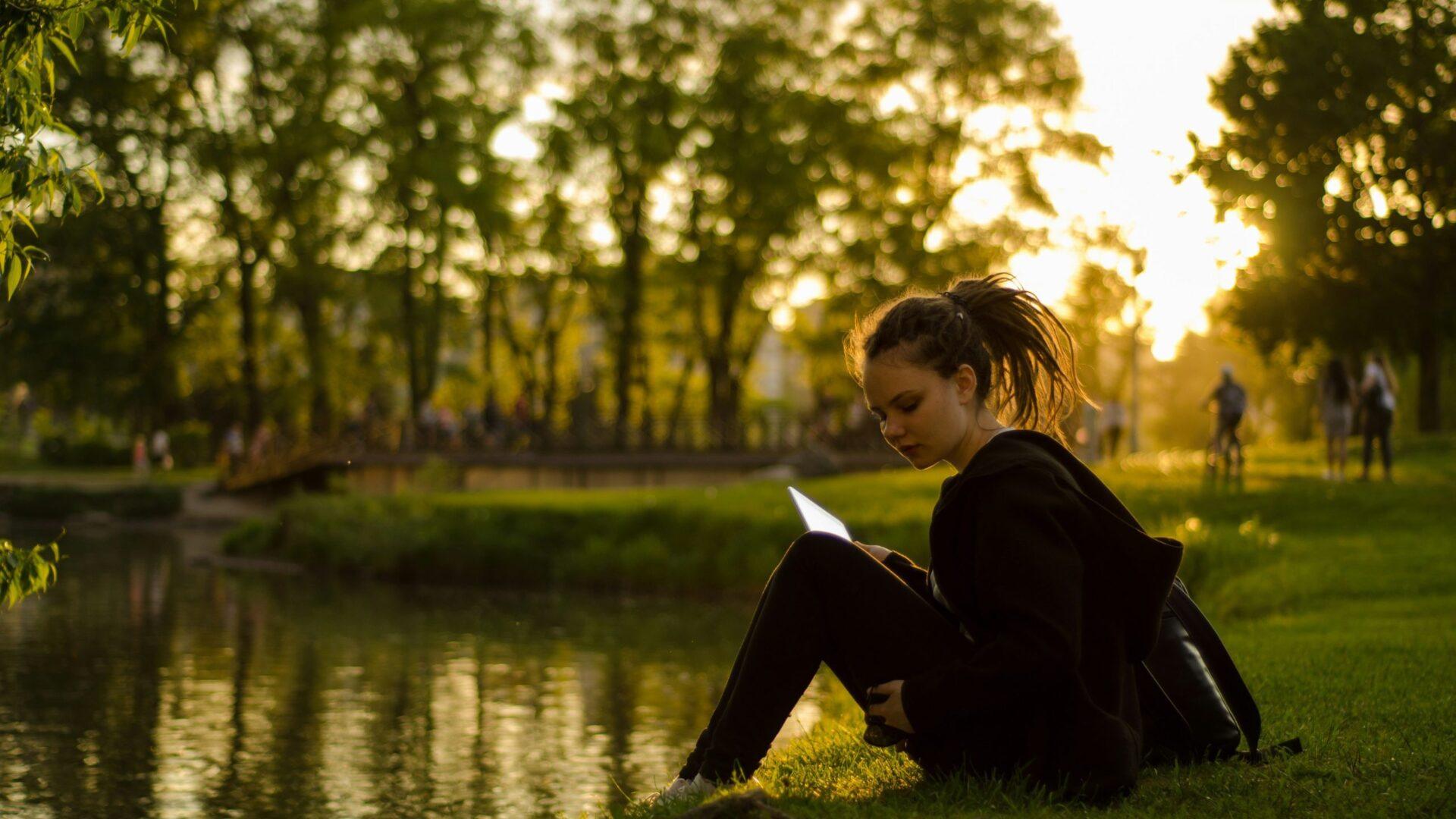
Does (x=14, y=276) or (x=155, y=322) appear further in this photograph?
(x=155, y=322)

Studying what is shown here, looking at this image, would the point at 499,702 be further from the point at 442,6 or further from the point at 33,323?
the point at 33,323

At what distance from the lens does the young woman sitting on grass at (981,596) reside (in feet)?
14.3

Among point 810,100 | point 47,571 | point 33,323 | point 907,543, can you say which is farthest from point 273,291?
point 47,571

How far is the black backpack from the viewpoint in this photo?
5.00 m

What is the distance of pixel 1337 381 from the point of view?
79.8ft

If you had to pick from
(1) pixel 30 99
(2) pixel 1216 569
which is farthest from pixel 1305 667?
(2) pixel 1216 569

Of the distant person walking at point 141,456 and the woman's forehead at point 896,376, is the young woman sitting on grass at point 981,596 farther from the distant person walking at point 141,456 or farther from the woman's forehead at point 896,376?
the distant person walking at point 141,456

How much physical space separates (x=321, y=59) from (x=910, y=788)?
4160 cm

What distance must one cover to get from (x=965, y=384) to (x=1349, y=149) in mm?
22446

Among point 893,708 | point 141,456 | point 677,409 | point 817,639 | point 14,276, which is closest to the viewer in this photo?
point 893,708

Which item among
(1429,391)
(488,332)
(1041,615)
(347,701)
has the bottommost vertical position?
(347,701)

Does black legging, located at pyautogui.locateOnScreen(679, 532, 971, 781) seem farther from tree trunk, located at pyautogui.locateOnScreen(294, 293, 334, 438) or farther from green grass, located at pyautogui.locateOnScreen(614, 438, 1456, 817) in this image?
tree trunk, located at pyautogui.locateOnScreen(294, 293, 334, 438)

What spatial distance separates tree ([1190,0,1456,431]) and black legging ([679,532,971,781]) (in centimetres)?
1514

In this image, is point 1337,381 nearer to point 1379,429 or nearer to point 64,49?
point 1379,429
